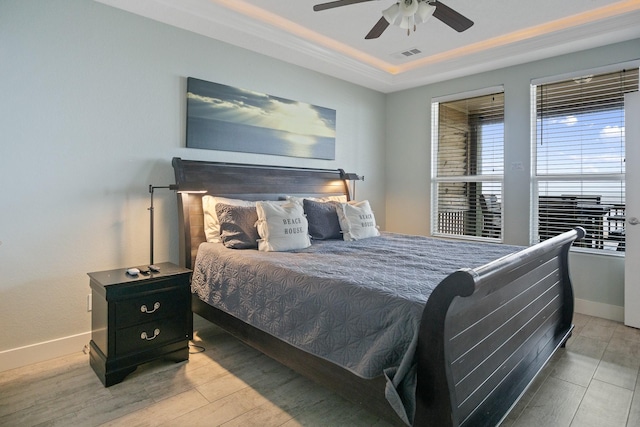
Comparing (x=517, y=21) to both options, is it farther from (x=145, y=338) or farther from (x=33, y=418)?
(x=33, y=418)

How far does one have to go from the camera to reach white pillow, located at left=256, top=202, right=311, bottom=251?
2857 mm

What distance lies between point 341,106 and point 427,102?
1153mm

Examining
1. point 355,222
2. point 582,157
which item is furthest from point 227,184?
point 582,157

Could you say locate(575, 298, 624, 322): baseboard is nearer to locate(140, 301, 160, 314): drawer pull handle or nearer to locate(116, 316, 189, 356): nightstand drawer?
locate(116, 316, 189, 356): nightstand drawer

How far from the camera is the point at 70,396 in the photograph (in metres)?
2.13

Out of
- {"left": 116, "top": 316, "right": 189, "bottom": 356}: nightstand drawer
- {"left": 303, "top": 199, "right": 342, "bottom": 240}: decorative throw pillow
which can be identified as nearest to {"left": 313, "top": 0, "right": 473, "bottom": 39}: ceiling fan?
{"left": 303, "top": 199, "right": 342, "bottom": 240}: decorative throw pillow

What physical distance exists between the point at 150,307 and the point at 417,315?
1755 mm

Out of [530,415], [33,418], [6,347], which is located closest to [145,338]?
[33,418]

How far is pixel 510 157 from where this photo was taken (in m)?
4.10

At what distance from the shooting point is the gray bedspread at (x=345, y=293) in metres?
1.54

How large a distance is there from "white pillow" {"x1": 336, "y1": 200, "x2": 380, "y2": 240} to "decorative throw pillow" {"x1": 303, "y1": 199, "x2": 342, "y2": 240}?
2.3 inches

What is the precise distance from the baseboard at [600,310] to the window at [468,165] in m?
1.01

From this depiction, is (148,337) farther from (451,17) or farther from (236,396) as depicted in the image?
(451,17)

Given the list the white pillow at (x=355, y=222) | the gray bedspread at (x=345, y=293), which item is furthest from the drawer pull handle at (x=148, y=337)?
the white pillow at (x=355, y=222)
